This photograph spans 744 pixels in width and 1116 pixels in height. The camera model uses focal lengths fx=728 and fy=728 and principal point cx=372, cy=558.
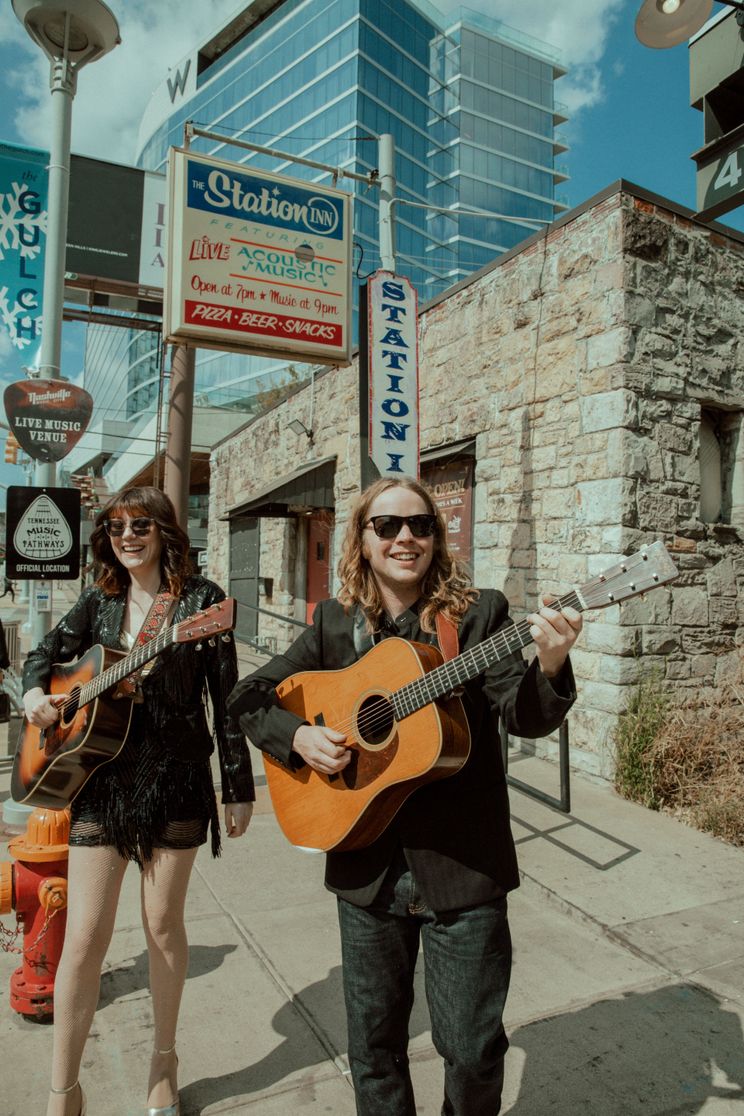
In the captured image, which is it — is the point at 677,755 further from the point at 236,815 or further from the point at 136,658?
the point at 136,658

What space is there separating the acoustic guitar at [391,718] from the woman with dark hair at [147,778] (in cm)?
35

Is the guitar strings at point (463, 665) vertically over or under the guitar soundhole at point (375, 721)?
over

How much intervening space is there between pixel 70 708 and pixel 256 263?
482cm

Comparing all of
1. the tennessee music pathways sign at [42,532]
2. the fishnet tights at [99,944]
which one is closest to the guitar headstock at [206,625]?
the fishnet tights at [99,944]

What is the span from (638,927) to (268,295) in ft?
17.3

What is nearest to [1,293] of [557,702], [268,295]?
[268,295]

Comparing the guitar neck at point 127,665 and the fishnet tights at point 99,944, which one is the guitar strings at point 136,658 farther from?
the fishnet tights at point 99,944

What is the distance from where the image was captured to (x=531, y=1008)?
280cm

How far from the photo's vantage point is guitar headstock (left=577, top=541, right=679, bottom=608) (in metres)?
1.61

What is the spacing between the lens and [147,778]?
2232 mm

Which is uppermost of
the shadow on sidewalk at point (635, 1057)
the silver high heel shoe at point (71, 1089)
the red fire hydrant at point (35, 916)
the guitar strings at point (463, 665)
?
the guitar strings at point (463, 665)

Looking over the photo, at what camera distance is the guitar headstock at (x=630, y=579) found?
5.27 feet

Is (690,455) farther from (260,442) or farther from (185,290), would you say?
(260,442)

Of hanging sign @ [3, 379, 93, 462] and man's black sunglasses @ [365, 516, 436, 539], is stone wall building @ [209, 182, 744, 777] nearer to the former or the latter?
hanging sign @ [3, 379, 93, 462]
